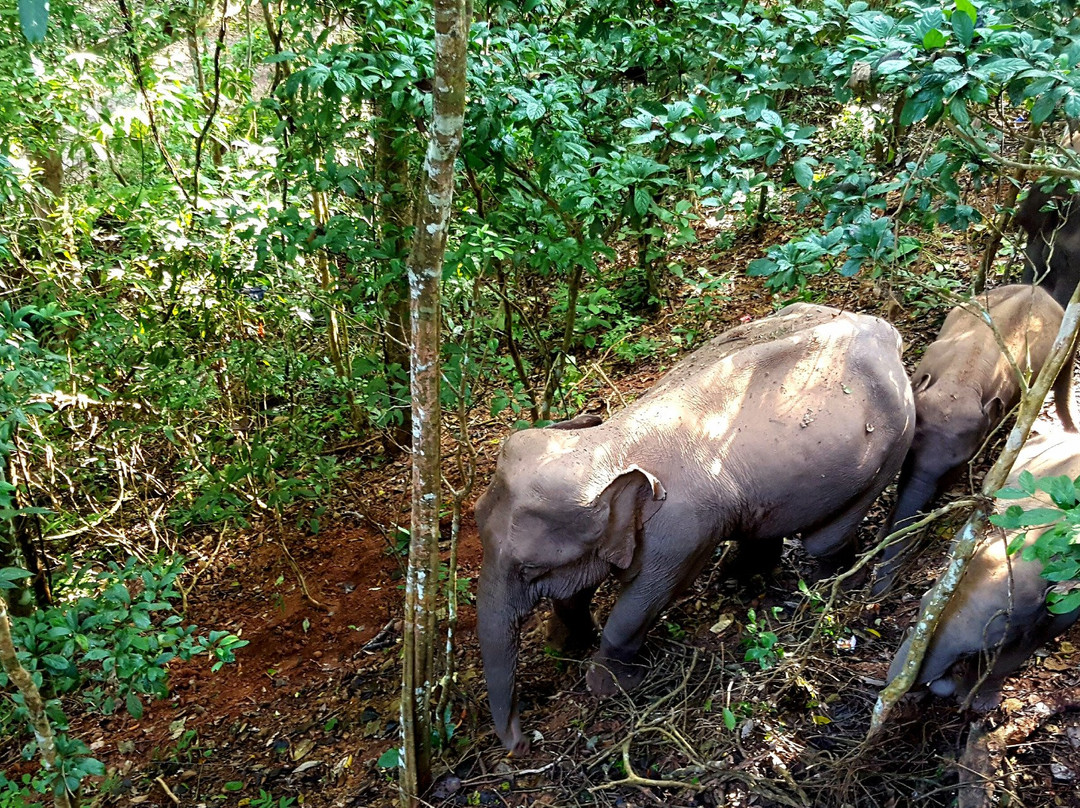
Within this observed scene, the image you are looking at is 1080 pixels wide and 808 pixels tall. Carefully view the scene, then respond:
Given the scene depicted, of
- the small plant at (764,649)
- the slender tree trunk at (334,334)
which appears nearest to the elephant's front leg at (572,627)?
Result: the small plant at (764,649)

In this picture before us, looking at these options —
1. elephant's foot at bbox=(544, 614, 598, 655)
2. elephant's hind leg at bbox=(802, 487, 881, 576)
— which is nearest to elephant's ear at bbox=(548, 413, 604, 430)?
elephant's foot at bbox=(544, 614, 598, 655)

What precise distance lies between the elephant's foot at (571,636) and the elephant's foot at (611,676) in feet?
1.06

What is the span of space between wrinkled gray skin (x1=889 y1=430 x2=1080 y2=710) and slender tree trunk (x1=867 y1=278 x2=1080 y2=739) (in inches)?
8.5

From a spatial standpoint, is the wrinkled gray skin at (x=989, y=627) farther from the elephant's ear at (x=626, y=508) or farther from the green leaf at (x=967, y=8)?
the green leaf at (x=967, y=8)

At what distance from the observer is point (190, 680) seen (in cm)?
529

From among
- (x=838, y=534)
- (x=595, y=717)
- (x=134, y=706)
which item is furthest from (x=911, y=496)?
(x=134, y=706)

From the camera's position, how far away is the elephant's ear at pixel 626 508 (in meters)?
3.73

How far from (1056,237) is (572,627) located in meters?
4.33

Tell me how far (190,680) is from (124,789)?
942mm

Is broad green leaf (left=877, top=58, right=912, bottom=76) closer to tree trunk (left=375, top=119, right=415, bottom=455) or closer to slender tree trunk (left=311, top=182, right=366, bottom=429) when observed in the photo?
tree trunk (left=375, top=119, right=415, bottom=455)

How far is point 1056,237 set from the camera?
537 cm

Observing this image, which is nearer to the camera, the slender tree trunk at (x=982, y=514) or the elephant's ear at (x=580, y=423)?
the slender tree trunk at (x=982, y=514)

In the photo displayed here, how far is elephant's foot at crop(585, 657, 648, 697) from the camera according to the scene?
13.6 ft

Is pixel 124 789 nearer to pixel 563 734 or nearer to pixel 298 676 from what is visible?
pixel 298 676
